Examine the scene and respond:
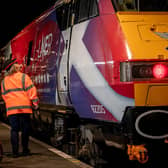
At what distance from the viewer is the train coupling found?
5.88 meters

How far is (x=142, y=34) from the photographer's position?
5.96 meters

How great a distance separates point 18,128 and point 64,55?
1.50 metres

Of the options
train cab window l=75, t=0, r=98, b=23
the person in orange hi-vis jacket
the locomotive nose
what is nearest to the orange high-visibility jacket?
the person in orange hi-vis jacket

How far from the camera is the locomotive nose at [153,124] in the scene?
5.77 m

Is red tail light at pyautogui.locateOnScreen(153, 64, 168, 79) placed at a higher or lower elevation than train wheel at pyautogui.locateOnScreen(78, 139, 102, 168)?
higher

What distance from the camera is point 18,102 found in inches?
313

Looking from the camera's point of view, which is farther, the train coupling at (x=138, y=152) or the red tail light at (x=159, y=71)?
the train coupling at (x=138, y=152)

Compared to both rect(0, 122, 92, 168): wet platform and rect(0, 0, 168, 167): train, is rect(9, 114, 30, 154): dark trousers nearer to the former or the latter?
rect(0, 122, 92, 168): wet platform

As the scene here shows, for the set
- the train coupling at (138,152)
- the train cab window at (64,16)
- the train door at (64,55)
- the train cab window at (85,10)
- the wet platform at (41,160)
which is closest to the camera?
the train coupling at (138,152)

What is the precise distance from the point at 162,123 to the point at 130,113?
417mm

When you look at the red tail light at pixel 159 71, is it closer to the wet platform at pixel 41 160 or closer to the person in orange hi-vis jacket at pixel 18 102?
the wet platform at pixel 41 160

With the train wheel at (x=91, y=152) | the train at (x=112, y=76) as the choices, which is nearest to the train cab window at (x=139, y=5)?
the train at (x=112, y=76)

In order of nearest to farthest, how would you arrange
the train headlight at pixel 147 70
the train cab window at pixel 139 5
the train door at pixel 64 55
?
the train headlight at pixel 147 70
the train cab window at pixel 139 5
the train door at pixel 64 55

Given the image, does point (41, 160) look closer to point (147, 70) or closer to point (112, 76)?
point (112, 76)
